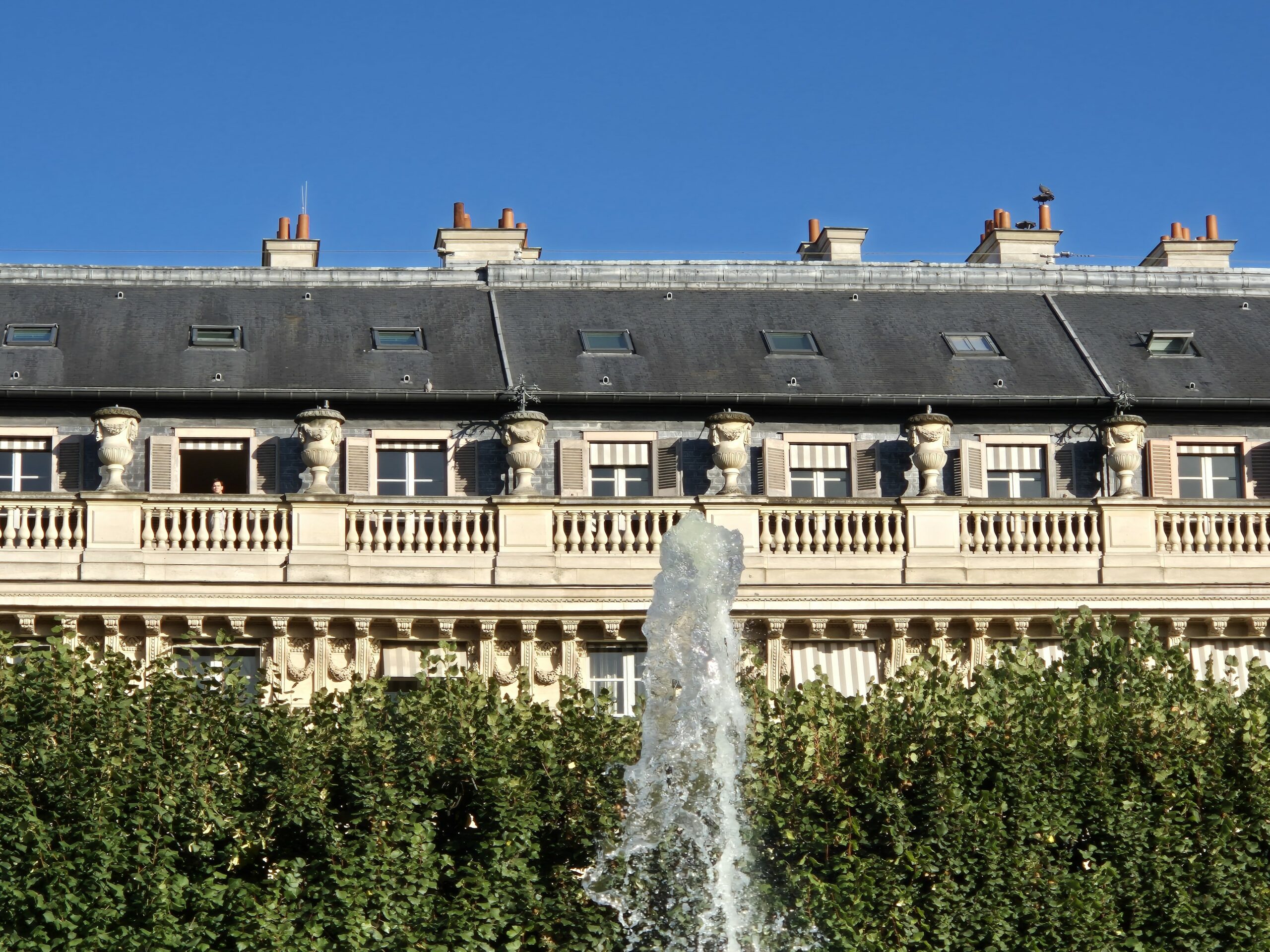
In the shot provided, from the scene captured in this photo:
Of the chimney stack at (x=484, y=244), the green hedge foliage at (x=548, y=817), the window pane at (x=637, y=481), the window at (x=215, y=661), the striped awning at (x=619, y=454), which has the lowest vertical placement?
the green hedge foliage at (x=548, y=817)

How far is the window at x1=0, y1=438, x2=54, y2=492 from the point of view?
32.1m

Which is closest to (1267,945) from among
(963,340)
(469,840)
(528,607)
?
(469,840)

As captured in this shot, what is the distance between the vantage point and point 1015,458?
109ft

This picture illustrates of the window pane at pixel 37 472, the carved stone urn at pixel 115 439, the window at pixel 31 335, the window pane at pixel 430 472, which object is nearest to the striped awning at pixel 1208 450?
the window pane at pixel 430 472

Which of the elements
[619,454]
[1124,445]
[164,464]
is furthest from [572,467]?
[1124,445]

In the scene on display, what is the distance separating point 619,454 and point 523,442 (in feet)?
4.51

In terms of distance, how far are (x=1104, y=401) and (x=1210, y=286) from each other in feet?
17.4

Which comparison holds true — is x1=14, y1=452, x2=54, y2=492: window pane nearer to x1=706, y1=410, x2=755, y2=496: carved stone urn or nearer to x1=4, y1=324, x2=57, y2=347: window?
x1=4, y1=324, x2=57, y2=347: window

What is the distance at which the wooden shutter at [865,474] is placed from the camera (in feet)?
108

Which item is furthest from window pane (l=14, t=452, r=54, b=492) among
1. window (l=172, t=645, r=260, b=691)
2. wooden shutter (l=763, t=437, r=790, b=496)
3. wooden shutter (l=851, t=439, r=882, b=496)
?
wooden shutter (l=851, t=439, r=882, b=496)

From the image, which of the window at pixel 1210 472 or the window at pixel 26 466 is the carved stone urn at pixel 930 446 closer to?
the window at pixel 1210 472

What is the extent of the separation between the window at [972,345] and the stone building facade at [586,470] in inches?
4.3

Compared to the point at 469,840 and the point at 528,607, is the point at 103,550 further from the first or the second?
the point at 469,840

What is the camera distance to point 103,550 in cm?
3044
